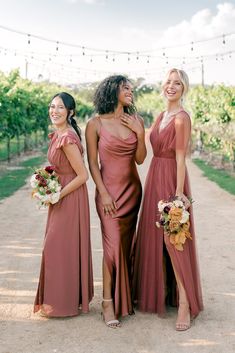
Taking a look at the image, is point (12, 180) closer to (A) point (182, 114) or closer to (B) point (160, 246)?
(B) point (160, 246)

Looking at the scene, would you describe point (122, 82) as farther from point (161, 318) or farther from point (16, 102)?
point (16, 102)

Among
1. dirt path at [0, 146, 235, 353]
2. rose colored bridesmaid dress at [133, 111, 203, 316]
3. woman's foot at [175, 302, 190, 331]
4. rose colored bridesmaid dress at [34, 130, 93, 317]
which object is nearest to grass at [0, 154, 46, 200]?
dirt path at [0, 146, 235, 353]

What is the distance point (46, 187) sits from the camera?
455 cm

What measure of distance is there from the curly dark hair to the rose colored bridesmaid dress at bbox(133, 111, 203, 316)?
0.47 m

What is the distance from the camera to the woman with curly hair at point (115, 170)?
452 cm

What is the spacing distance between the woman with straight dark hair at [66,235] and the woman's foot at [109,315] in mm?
182

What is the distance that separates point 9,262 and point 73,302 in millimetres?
2082

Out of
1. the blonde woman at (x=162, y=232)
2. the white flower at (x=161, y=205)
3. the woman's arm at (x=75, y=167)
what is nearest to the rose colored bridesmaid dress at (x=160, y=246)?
the blonde woman at (x=162, y=232)

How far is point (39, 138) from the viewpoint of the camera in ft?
108

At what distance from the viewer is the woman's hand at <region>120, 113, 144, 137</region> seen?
452 centimetres

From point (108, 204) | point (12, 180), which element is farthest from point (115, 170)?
point (12, 180)

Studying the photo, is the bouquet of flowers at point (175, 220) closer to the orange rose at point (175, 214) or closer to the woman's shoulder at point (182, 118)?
the orange rose at point (175, 214)

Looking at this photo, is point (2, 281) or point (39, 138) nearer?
point (2, 281)

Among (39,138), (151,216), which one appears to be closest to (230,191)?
(151,216)
